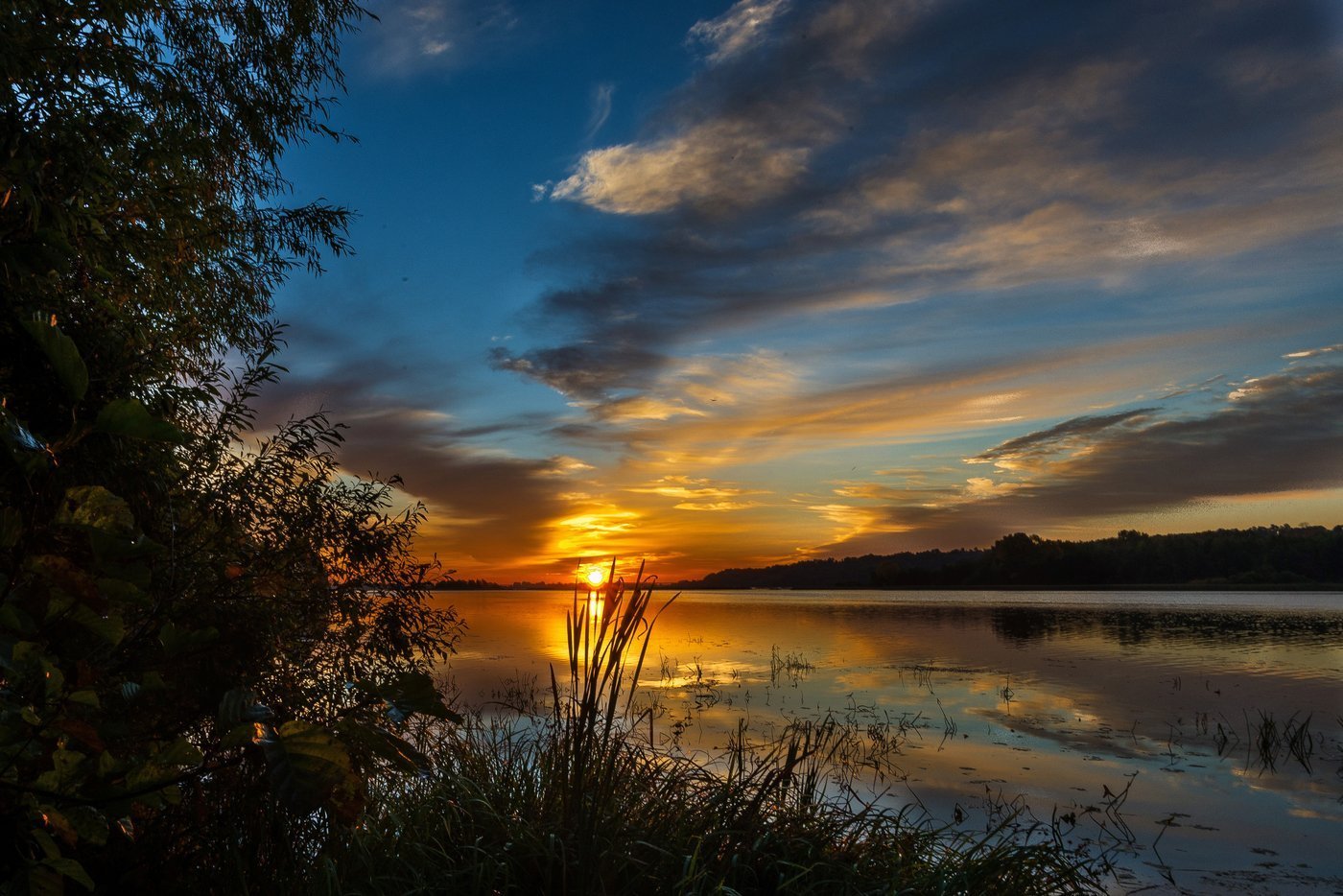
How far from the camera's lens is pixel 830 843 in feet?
14.0

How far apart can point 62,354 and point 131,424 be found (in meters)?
0.20

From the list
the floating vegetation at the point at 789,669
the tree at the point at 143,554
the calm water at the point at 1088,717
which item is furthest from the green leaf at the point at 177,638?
the floating vegetation at the point at 789,669

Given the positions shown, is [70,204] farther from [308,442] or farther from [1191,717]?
[1191,717]

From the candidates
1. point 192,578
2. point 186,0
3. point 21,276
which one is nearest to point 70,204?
point 21,276

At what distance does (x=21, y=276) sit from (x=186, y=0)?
6721mm

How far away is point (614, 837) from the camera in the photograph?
3.48 meters

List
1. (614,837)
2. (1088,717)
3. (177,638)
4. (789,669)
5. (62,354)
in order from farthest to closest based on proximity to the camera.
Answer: (789,669), (1088,717), (614,837), (177,638), (62,354)

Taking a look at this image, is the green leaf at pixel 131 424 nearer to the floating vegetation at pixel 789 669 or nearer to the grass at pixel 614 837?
the grass at pixel 614 837

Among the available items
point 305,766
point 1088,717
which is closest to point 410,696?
point 305,766

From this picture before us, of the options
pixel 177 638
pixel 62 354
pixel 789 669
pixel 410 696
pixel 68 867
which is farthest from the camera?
pixel 789 669

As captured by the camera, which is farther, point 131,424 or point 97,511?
point 97,511

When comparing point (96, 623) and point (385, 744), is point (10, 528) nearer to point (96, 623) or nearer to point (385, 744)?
point (96, 623)

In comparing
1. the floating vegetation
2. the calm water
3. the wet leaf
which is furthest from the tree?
the floating vegetation

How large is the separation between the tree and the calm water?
384 centimetres
